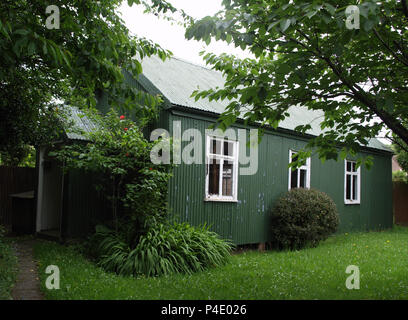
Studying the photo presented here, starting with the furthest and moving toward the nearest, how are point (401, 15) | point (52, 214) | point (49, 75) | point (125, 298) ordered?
point (52, 214)
point (49, 75)
point (125, 298)
point (401, 15)

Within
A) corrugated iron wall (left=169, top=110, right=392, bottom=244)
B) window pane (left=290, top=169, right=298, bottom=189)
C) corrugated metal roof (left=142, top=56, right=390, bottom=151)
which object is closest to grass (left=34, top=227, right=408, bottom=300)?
corrugated iron wall (left=169, top=110, right=392, bottom=244)

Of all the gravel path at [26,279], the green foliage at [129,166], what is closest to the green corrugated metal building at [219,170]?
the green foliage at [129,166]

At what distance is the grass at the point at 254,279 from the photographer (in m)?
5.41

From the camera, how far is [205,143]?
910 centimetres

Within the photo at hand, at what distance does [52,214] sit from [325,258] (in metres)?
7.07

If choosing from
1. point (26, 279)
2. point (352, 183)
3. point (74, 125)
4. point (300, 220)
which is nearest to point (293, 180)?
point (300, 220)

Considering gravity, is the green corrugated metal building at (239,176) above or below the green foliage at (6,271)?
above

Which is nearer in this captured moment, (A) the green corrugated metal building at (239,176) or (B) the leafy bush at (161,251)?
(B) the leafy bush at (161,251)

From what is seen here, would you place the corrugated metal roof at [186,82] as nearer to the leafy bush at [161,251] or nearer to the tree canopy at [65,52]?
the tree canopy at [65,52]

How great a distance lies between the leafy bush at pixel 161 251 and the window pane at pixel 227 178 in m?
1.93

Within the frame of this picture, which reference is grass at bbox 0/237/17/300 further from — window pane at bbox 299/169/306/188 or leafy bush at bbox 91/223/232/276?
window pane at bbox 299/169/306/188

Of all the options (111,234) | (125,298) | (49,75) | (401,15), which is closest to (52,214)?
(111,234)

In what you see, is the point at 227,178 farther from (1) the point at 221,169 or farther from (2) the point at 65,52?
(2) the point at 65,52
